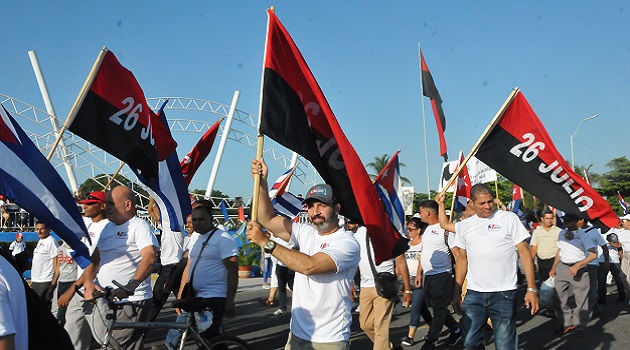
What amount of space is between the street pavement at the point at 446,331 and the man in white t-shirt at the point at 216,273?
6.12 feet

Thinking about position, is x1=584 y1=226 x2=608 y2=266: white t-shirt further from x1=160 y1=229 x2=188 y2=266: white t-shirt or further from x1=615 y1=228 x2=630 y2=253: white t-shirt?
x1=160 y1=229 x2=188 y2=266: white t-shirt

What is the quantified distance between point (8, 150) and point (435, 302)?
5.94 metres

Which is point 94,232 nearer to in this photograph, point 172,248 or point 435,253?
point 172,248

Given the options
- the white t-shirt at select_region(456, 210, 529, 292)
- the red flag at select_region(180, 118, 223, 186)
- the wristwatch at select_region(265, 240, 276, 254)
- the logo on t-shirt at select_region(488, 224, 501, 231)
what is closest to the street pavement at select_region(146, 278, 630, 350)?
the red flag at select_region(180, 118, 223, 186)

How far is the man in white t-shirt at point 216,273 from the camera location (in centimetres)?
643

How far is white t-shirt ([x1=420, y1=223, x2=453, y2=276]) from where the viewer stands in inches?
356

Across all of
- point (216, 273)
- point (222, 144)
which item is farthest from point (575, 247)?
point (222, 144)

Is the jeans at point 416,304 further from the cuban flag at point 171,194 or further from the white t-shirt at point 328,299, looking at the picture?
the white t-shirt at point 328,299

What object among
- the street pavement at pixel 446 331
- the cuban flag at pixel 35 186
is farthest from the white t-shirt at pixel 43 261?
the cuban flag at pixel 35 186

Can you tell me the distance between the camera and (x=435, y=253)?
9.05 m

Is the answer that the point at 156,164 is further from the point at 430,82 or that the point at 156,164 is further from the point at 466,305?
the point at 430,82

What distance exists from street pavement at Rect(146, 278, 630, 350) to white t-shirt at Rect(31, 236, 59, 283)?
1.60 metres

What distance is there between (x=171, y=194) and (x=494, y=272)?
320cm

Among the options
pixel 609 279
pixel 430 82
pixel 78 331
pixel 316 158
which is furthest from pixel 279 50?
pixel 609 279
